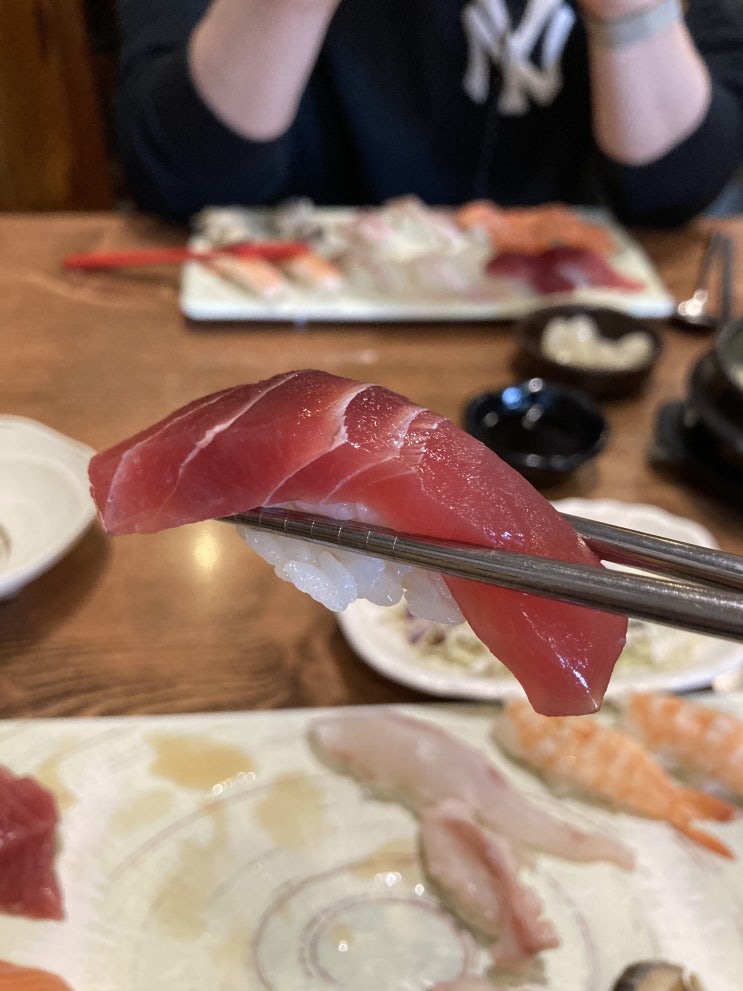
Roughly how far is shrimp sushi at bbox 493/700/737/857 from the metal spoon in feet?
3.47

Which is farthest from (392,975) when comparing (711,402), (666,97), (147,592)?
(666,97)

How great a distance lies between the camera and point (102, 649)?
97 cm

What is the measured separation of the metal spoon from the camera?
1.64m

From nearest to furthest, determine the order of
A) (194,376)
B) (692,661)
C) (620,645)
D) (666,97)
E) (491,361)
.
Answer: (620,645) → (692,661) → (194,376) → (491,361) → (666,97)

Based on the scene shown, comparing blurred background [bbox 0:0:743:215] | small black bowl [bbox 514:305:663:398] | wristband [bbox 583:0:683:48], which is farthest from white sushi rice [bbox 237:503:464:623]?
blurred background [bbox 0:0:743:215]

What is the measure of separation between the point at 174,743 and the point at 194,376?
741 mm

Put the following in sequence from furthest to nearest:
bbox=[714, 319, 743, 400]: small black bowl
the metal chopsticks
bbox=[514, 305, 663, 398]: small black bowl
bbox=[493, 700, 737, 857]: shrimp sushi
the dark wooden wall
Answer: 1. the dark wooden wall
2. bbox=[514, 305, 663, 398]: small black bowl
3. bbox=[714, 319, 743, 400]: small black bowl
4. bbox=[493, 700, 737, 857]: shrimp sushi
5. the metal chopsticks

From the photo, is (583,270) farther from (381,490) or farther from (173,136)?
(381,490)

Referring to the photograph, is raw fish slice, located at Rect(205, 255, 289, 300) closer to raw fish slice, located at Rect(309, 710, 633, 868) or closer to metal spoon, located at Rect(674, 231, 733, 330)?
metal spoon, located at Rect(674, 231, 733, 330)

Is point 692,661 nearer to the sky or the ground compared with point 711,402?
nearer to the ground

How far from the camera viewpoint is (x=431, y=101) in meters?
1.97

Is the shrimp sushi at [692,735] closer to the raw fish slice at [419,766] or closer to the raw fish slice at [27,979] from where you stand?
the raw fish slice at [419,766]

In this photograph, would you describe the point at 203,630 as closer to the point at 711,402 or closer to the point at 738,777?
the point at 738,777

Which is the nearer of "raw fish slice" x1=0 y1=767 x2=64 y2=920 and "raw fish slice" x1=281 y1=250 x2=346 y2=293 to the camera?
"raw fish slice" x1=0 y1=767 x2=64 y2=920
